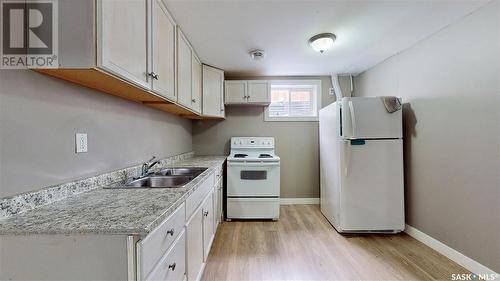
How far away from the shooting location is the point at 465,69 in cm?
187

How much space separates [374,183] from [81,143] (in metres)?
2.80

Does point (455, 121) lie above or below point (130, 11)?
below

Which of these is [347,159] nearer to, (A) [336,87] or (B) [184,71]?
(A) [336,87]

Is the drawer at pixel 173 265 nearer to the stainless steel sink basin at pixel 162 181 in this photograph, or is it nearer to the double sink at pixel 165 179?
the double sink at pixel 165 179

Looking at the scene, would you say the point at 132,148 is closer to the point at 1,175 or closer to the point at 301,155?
Result: the point at 1,175

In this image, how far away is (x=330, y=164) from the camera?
285 centimetres

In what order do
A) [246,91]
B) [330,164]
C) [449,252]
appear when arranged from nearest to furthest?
[449,252]
[330,164]
[246,91]

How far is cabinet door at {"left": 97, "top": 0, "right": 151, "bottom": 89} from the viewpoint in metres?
0.96

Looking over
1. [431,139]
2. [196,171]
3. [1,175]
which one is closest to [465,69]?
[431,139]

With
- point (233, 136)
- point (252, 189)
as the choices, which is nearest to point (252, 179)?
point (252, 189)

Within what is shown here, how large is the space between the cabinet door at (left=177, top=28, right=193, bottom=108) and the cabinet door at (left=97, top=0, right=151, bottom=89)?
0.63m

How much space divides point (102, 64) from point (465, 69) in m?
2.74

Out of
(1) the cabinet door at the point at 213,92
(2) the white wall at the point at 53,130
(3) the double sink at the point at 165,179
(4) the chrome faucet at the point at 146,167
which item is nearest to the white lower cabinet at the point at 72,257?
(2) the white wall at the point at 53,130

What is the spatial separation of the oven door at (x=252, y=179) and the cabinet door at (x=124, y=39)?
1844 millimetres
